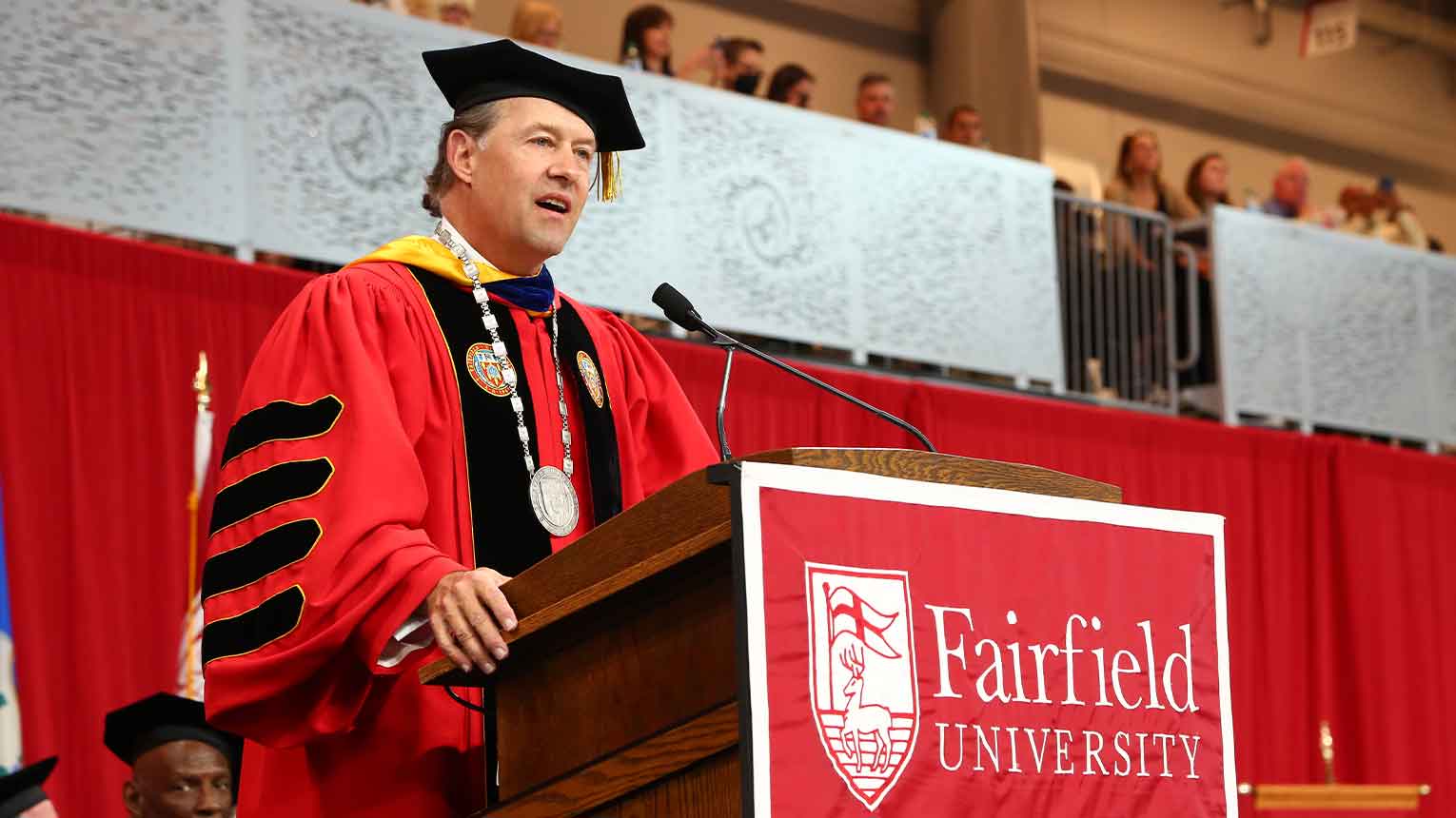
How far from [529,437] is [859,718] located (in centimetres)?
93

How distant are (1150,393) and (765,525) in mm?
8406

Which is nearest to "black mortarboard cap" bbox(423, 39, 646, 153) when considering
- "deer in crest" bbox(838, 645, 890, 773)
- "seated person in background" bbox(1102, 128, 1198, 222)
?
"deer in crest" bbox(838, 645, 890, 773)

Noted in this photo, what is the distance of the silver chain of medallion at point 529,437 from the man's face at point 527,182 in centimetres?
6

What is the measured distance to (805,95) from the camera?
913 cm

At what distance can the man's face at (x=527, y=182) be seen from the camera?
277cm

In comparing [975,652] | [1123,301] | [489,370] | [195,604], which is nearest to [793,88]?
[1123,301]

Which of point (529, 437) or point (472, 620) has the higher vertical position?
point (529, 437)

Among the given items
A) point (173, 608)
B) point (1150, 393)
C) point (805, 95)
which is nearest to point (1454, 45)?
point (1150, 393)

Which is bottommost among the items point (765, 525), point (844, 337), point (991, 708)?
point (991, 708)

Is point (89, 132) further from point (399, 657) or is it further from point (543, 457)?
point (399, 657)

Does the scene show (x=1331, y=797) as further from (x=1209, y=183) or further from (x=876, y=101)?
(x=1209, y=183)

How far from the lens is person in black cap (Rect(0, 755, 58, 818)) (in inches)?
158

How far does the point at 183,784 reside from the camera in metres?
4.65

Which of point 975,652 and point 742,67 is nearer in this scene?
point 975,652
